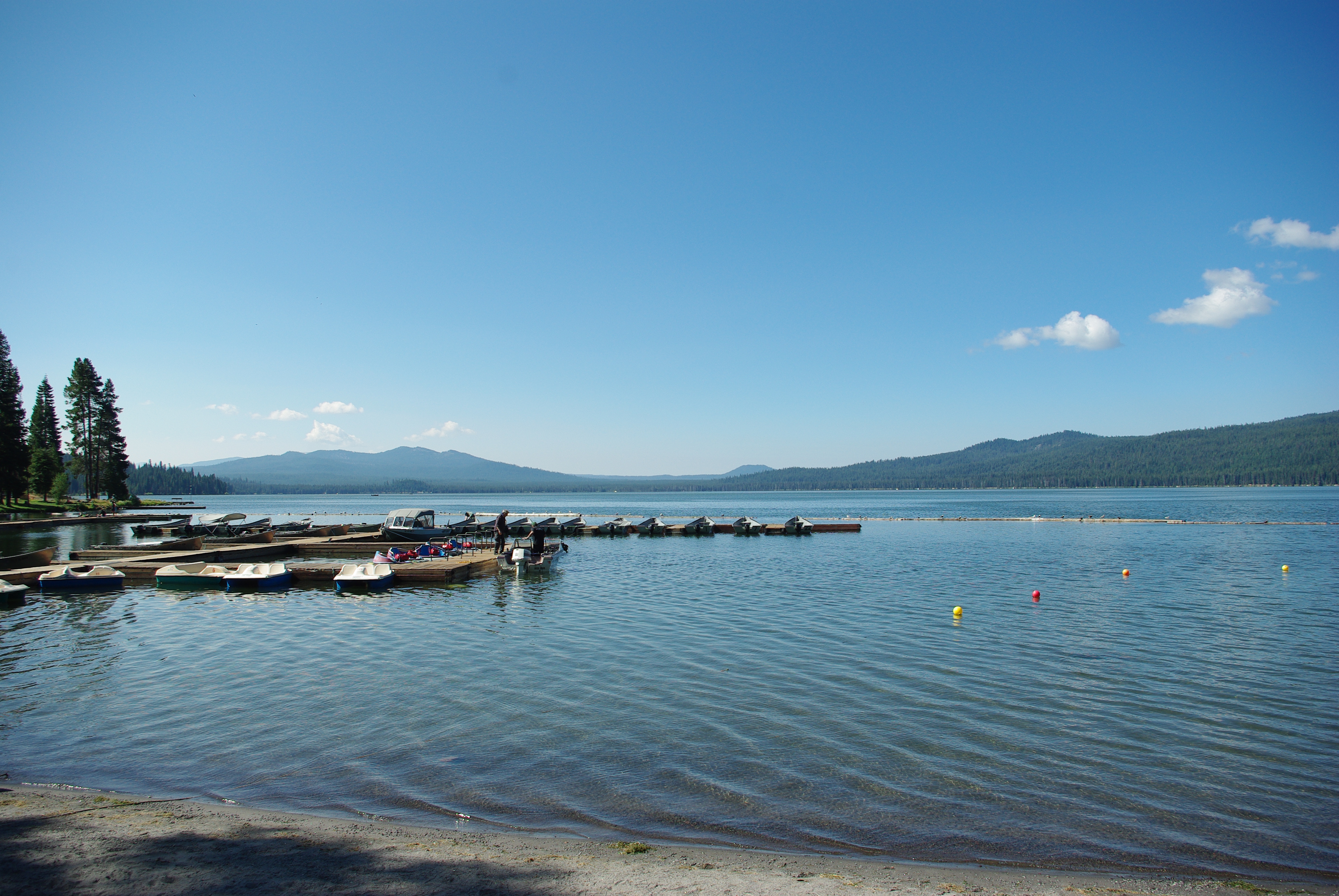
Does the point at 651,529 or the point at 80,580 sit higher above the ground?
the point at 80,580

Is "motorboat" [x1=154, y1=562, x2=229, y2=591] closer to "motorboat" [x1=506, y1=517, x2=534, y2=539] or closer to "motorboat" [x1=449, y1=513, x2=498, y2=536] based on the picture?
"motorboat" [x1=449, y1=513, x2=498, y2=536]

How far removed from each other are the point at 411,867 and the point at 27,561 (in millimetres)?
30486

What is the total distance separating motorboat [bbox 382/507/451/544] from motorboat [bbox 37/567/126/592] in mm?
17161

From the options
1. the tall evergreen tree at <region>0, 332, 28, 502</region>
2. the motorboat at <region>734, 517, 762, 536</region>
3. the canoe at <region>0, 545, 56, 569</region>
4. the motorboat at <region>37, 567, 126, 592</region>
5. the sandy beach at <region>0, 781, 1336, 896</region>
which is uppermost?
the tall evergreen tree at <region>0, 332, 28, 502</region>

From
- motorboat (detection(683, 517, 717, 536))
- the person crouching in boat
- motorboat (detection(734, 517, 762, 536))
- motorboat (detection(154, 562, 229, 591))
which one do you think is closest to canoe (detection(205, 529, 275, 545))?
motorboat (detection(154, 562, 229, 591))

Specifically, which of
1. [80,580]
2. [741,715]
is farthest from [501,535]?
[741,715]

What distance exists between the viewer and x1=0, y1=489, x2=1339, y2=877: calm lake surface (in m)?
7.59

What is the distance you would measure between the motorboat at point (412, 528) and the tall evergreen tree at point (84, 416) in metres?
66.4

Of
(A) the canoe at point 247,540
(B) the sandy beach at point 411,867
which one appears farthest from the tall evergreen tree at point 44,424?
(B) the sandy beach at point 411,867

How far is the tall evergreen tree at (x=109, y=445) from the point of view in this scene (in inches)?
3445

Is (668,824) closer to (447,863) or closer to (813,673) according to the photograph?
(447,863)

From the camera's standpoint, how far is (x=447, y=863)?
20.3 ft

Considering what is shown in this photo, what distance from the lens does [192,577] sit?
25.9 metres

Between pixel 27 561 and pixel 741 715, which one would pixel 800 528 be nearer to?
pixel 27 561
